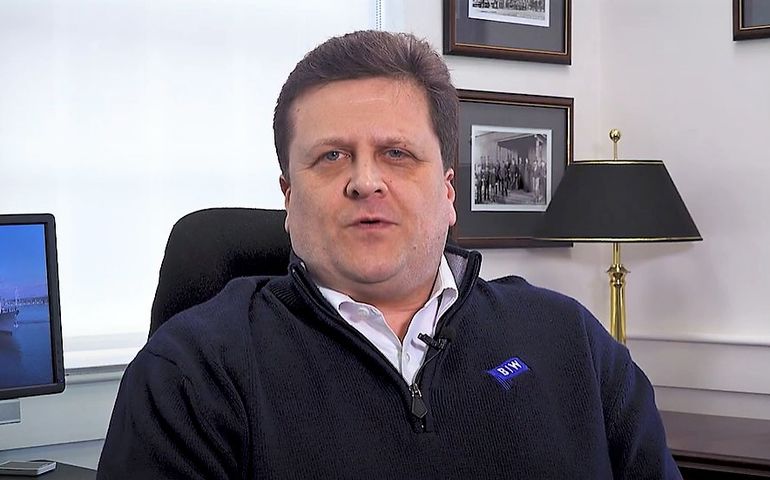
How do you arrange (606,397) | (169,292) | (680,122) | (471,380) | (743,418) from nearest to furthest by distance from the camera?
1. (471,380)
2. (606,397)
3. (169,292)
4. (743,418)
5. (680,122)

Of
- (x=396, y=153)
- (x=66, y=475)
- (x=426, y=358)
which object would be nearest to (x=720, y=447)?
(x=426, y=358)

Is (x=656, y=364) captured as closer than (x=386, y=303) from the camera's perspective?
No

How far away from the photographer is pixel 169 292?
157 centimetres

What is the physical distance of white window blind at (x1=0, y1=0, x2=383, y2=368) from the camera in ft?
7.20

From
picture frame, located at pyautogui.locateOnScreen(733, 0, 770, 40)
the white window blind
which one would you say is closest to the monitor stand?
the white window blind

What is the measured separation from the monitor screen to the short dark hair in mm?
660

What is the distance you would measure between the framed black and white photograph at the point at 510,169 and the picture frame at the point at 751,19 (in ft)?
1.83

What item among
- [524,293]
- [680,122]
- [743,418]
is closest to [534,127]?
[680,122]

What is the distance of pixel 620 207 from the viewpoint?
7.97 feet

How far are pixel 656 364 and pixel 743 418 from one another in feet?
1.17

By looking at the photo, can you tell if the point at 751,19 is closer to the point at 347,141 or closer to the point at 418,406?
the point at 347,141

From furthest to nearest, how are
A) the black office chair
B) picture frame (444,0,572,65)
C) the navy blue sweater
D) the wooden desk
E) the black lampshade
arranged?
picture frame (444,0,572,65) < the black lampshade < the wooden desk < the black office chair < the navy blue sweater

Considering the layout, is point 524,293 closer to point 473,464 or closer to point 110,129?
point 473,464

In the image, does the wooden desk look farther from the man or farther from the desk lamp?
the man
